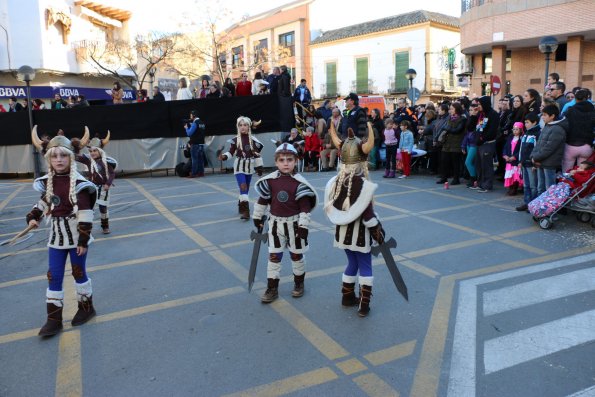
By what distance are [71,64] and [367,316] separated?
108ft

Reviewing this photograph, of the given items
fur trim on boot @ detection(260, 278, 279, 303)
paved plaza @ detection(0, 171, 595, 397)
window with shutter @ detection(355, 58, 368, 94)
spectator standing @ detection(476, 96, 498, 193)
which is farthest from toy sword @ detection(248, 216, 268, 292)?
window with shutter @ detection(355, 58, 368, 94)

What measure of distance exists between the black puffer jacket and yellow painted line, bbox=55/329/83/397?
7.80m

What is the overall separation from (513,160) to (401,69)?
32.1m

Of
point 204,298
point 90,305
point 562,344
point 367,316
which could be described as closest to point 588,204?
point 562,344

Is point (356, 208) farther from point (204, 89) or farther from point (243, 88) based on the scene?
point (204, 89)

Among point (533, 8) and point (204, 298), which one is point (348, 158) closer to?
point (204, 298)

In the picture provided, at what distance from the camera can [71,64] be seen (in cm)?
3183

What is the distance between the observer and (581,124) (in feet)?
26.0

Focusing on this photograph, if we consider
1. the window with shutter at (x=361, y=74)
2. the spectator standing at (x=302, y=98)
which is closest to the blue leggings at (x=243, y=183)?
the spectator standing at (x=302, y=98)

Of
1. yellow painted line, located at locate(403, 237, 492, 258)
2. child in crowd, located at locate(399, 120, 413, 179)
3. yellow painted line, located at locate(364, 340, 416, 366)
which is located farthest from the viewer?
child in crowd, located at locate(399, 120, 413, 179)

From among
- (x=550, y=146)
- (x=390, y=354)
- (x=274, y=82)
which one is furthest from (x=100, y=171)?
(x=274, y=82)

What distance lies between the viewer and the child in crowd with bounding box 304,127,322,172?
15281 millimetres

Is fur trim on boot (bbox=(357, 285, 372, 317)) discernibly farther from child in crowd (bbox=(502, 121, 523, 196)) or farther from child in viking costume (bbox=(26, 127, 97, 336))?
child in crowd (bbox=(502, 121, 523, 196))

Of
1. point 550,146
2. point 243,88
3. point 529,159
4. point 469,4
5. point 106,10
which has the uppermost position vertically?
point 106,10
